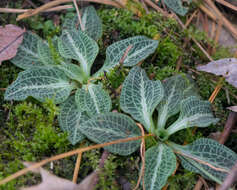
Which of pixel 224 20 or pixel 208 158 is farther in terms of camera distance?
pixel 224 20

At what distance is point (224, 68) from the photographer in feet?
6.81

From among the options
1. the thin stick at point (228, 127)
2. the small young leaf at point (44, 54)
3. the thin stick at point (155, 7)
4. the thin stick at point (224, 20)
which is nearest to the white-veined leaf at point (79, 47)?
the small young leaf at point (44, 54)

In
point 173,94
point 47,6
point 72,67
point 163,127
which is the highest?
point 47,6

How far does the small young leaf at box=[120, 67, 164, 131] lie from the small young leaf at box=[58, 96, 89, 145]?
0.31 metres

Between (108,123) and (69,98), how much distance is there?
417mm

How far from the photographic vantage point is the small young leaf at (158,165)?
1.58m

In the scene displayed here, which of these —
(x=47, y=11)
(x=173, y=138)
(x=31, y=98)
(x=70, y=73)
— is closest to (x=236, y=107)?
(x=173, y=138)

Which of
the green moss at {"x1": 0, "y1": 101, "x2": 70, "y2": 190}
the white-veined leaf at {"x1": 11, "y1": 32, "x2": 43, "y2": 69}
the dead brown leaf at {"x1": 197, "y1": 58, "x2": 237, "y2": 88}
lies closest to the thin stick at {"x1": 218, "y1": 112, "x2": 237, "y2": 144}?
the dead brown leaf at {"x1": 197, "y1": 58, "x2": 237, "y2": 88}

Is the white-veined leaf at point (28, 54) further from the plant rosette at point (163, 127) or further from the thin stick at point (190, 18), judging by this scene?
the thin stick at point (190, 18)

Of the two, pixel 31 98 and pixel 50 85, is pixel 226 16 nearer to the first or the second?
pixel 50 85

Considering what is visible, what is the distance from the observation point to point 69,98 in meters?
1.95

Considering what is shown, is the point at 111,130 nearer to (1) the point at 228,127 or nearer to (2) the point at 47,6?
(1) the point at 228,127

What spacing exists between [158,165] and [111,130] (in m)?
0.37

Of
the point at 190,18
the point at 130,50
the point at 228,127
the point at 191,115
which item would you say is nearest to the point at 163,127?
the point at 191,115
